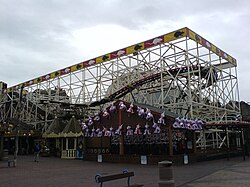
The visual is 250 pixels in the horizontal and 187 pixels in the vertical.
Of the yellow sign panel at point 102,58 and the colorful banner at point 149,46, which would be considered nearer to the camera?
the colorful banner at point 149,46

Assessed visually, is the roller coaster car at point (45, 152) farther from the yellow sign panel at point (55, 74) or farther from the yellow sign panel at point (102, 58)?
the yellow sign panel at point (102, 58)

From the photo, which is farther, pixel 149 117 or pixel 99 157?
pixel 99 157

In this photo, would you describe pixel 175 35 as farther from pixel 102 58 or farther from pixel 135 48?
pixel 102 58

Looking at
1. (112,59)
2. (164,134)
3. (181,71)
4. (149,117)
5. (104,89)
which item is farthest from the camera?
(104,89)

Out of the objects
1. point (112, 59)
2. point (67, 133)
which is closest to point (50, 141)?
point (67, 133)

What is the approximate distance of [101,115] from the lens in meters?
21.8

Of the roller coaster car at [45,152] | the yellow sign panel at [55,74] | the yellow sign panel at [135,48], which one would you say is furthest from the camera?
the yellow sign panel at [55,74]

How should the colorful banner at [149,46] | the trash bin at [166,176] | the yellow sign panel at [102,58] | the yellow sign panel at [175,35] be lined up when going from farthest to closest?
1. the yellow sign panel at [102,58]
2. the colorful banner at [149,46]
3. the yellow sign panel at [175,35]
4. the trash bin at [166,176]

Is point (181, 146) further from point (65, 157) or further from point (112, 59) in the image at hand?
point (112, 59)

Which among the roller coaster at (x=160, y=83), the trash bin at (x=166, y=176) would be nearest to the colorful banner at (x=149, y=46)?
the roller coaster at (x=160, y=83)

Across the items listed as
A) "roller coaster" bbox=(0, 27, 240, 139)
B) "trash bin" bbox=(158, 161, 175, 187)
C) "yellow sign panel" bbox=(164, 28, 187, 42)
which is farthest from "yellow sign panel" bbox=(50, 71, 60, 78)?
"trash bin" bbox=(158, 161, 175, 187)

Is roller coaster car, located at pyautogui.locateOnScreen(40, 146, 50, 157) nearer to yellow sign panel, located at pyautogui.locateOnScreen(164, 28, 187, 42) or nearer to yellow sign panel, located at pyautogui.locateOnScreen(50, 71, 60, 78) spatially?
yellow sign panel, located at pyautogui.locateOnScreen(50, 71, 60, 78)

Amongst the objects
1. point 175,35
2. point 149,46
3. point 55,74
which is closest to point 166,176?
point 175,35

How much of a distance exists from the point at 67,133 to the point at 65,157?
8.28 feet
